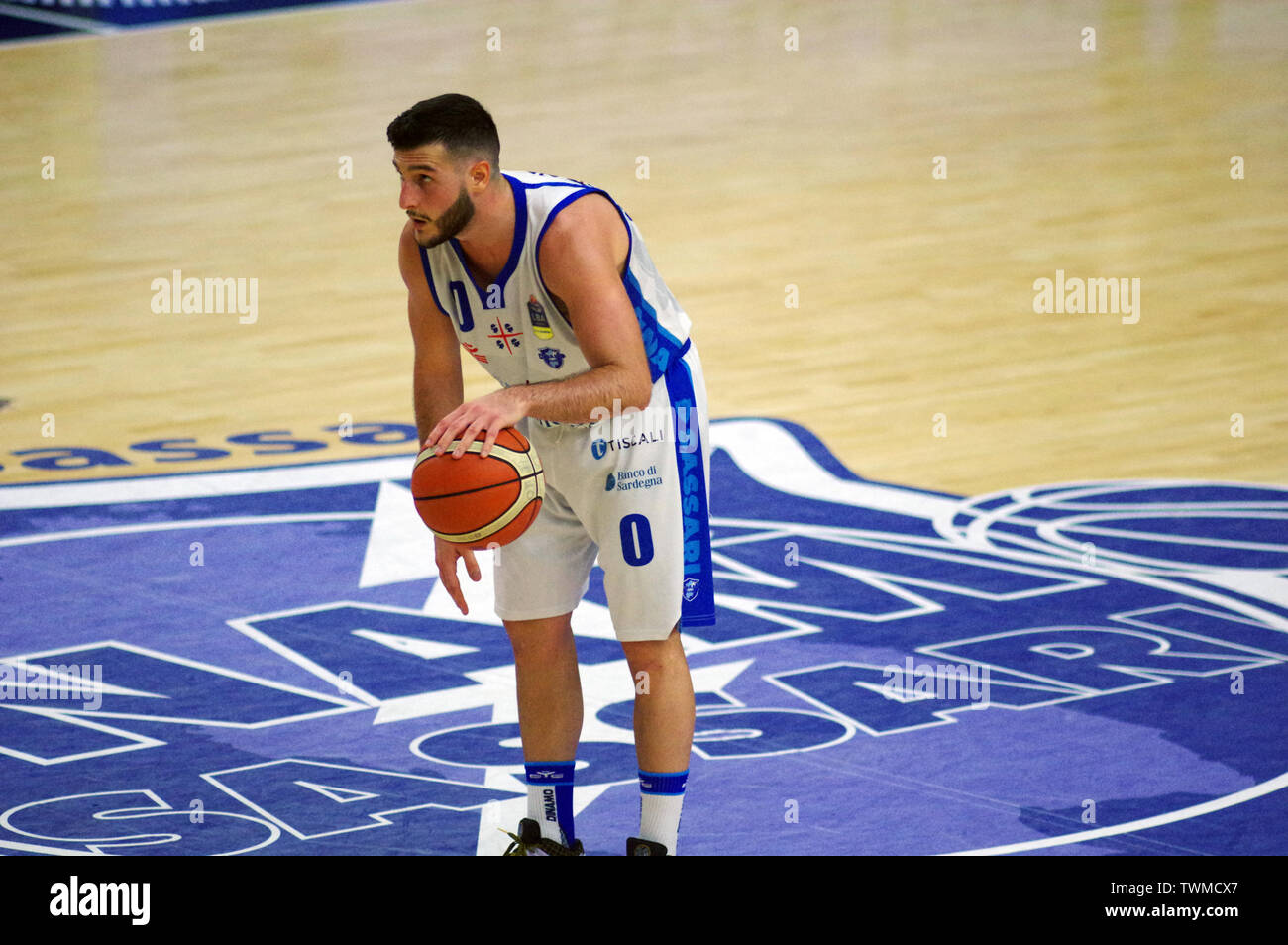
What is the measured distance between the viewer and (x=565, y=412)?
3.33 m

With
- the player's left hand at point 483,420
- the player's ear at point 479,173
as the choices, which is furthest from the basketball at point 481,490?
the player's ear at point 479,173

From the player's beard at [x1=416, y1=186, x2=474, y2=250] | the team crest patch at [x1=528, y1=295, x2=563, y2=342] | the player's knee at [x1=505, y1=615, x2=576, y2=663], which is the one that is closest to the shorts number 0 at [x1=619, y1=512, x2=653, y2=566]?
the player's knee at [x1=505, y1=615, x2=576, y2=663]

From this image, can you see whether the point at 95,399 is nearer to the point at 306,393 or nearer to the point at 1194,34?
the point at 306,393

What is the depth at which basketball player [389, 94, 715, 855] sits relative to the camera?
10.9ft

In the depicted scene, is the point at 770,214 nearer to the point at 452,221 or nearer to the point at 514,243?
the point at 514,243

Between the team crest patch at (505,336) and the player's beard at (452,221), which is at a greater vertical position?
the player's beard at (452,221)

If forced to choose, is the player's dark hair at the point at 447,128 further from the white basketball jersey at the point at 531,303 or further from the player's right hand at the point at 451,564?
the player's right hand at the point at 451,564

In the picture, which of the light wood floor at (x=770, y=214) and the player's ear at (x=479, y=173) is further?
the light wood floor at (x=770, y=214)

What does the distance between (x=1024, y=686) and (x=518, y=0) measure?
1570 cm

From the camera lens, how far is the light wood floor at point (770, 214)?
24.5 feet

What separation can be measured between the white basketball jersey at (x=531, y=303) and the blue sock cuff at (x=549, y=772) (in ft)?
2.59

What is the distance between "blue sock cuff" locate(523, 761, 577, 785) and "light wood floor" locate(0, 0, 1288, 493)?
3.04 metres

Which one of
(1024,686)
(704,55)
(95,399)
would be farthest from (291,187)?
(1024,686)

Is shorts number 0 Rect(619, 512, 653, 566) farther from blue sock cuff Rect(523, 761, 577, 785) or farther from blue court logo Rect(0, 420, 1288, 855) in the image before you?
blue sock cuff Rect(523, 761, 577, 785)
